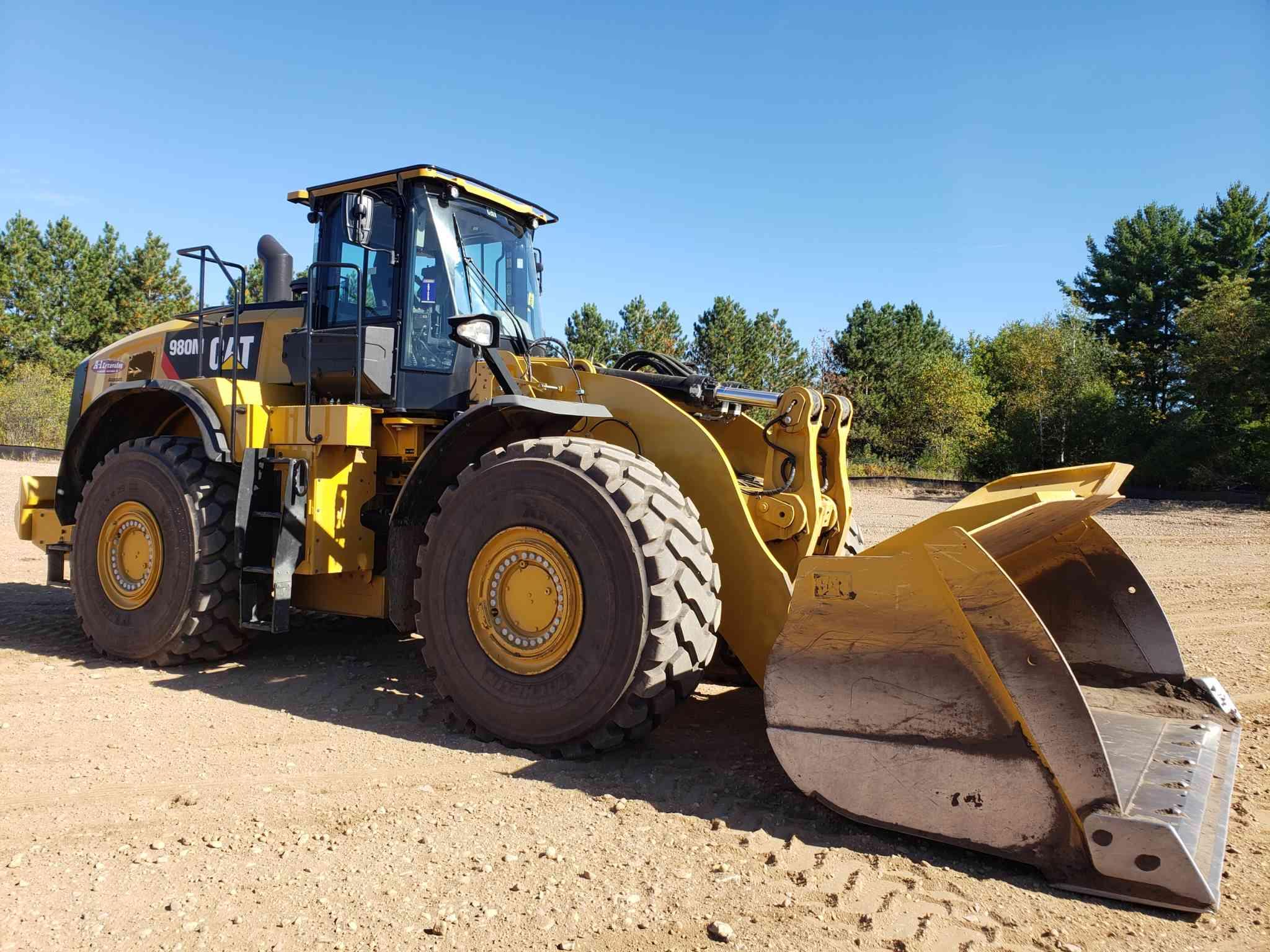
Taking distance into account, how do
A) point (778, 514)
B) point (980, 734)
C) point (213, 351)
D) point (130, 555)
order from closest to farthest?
point (980, 734) → point (778, 514) → point (130, 555) → point (213, 351)

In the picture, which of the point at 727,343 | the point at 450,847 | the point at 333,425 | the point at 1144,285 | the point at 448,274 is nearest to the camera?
the point at 450,847

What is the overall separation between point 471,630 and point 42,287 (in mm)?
45213

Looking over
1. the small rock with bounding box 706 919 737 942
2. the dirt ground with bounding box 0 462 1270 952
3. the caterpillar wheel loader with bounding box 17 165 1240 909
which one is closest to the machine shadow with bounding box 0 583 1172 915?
the dirt ground with bounding box 0 462 1270 952

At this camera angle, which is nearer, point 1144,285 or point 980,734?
point 980,734

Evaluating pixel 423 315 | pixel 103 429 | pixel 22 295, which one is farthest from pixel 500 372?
pixel 22 295

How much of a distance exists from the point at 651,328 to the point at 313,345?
40.3m

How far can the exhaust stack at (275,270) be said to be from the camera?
6973mm

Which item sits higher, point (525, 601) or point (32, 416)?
point (32, 416)

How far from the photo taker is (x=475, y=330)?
508 centimetres

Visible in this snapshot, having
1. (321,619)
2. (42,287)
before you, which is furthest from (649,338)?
(321,619)

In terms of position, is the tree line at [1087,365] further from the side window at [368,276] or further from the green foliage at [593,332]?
the side window at [368,276]

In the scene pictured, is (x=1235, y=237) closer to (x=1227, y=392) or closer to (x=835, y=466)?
(x=1227, y=392)

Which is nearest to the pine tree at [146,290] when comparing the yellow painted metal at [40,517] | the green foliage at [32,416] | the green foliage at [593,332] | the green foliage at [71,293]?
the green foliage at [71,293]

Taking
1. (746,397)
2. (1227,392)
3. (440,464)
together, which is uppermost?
(1227,392)
